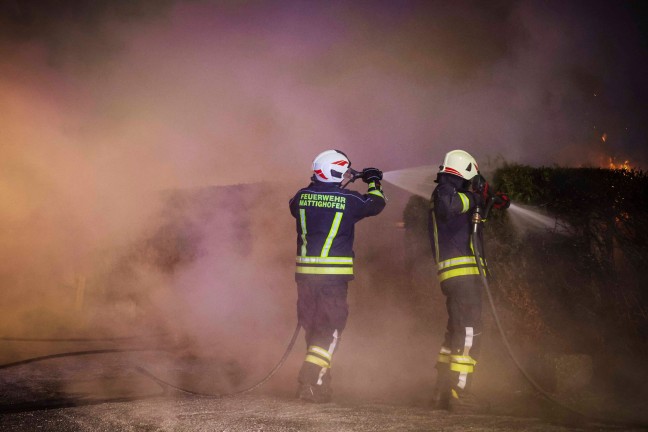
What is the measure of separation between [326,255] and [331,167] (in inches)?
27.9

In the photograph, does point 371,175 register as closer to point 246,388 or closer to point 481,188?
point 481,188

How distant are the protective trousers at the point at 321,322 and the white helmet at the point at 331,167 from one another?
2.77 feet

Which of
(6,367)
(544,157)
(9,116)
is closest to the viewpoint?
(6,367)


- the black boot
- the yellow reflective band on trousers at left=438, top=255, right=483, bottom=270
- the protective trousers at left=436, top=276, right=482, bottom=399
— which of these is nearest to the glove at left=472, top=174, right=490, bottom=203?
the yellow reflective band on trousers at left=438, top=255, right=483, bottom=270

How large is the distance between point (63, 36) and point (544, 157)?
22.1ft

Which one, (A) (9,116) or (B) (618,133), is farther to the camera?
(B) (618,133)

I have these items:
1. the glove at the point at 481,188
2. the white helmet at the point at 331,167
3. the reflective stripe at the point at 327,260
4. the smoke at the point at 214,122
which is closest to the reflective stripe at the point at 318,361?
the reflective stripe at the point at 327,260

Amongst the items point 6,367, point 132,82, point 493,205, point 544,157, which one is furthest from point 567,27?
point 6,367

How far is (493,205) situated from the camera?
172 inches

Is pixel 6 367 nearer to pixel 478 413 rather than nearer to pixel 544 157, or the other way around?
pixel 478 413

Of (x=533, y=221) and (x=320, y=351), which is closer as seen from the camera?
(x=320, y=351)

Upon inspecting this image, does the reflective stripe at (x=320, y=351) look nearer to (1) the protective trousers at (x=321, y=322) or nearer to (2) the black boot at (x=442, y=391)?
(1) the protective trousers at (x=321, y=322)

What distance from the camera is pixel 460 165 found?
4406 millimetres

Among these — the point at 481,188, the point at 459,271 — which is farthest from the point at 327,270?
the point at 481,188
